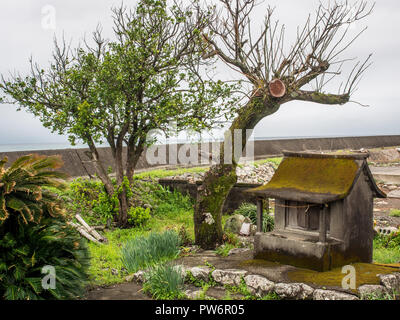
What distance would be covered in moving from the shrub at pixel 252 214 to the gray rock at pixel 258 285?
4.88 metres

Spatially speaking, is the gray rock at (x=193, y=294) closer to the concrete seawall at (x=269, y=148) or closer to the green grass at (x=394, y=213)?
the concrete seawall at (x=269, y=148)

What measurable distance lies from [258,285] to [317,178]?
7.74 ft

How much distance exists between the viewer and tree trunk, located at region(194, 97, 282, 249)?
10.7 m

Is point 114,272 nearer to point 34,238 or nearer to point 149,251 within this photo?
point 149,251

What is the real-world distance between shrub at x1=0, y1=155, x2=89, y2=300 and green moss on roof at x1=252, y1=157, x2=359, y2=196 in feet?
12.7

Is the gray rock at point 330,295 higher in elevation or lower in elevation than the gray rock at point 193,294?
higher

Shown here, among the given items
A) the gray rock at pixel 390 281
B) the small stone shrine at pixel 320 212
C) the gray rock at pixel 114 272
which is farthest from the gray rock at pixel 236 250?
the gray rock at pixel 390 281

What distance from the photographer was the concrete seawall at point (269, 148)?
60.4 ft

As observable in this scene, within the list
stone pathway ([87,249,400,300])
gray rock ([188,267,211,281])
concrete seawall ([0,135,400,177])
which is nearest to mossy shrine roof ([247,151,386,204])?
stone pathway ([87,249,400,300])

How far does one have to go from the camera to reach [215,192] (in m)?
10.8

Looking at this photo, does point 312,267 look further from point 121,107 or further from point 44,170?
point 121,107

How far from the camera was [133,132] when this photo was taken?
45.1 feet

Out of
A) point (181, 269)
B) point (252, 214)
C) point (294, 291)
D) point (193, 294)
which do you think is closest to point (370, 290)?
point (294, 291)
